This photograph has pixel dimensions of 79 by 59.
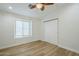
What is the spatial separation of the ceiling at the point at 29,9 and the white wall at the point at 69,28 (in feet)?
0.24

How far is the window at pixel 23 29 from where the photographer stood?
1.18 metres

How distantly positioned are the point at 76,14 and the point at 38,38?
627 millimetres

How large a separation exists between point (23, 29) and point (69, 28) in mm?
653

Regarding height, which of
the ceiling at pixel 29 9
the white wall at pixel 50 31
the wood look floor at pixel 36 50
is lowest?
the wood look floor at pixel 36 50

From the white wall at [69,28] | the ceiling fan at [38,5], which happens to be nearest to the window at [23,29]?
the ceiling fan at [38,5]

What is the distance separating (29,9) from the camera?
46.1 inches

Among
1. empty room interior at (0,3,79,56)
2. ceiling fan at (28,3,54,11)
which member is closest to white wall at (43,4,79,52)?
empty room interior at (0,3,79,56)

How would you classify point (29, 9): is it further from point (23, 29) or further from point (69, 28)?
point (69, 28)

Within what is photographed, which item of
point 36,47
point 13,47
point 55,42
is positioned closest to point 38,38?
point 36,47

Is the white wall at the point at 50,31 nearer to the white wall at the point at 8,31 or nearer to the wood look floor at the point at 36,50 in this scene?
the wood look floor at the point at 36,50

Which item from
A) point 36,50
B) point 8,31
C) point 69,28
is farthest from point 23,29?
point 69,28

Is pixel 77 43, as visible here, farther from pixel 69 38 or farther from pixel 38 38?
pixel 38 38

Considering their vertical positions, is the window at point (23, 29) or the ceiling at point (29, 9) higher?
the ceiling at point (29, 9)

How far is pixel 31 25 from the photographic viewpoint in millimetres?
1263
